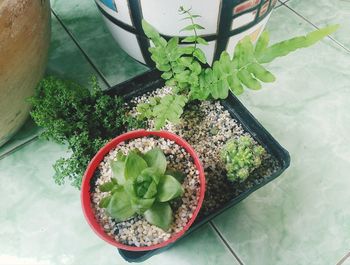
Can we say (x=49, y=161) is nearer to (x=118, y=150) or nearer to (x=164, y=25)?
(x=118, y=150)

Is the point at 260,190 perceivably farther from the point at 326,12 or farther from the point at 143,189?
the point at 326,12

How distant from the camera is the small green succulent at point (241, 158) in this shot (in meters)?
0.80

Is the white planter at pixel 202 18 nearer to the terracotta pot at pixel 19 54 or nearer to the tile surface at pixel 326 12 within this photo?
the terracotta pot at pixel 19 54

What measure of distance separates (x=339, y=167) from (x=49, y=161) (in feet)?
2.35

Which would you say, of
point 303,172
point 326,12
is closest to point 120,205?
point 303,172

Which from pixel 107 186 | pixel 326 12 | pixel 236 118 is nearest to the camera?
pixel 107 186

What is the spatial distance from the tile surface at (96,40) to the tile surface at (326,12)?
0.54 metres

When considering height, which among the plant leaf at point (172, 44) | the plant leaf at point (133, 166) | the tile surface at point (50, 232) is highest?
the plant leaf at point (172, 44)

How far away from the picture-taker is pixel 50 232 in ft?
3.02

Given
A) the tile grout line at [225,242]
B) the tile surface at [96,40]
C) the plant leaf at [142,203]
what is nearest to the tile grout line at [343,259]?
the tile grout line at [225,242]

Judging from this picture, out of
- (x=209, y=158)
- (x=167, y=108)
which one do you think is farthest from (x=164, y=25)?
(x=209, y=158)

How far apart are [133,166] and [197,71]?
0.79 feet

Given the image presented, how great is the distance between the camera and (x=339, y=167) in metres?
1.01

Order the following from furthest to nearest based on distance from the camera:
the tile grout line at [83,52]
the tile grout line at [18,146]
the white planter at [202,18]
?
1. the tile grout line at [83,52]
2. the tile grout line at [18,146]
3. the white planter at [202,18]
